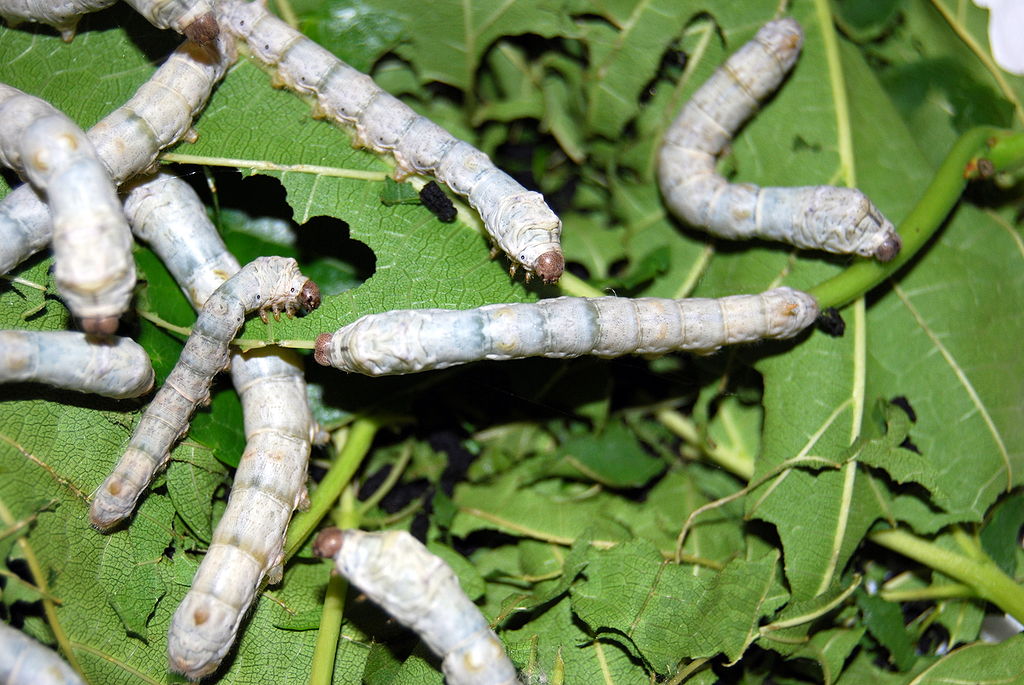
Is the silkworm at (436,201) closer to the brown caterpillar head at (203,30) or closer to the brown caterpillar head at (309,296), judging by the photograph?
the brown caterpillar head at (309,296)

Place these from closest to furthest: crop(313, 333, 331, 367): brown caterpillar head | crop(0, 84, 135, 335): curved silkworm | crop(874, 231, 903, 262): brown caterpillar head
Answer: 1. crop(0, 84, 135, 335): curved silkworm
2. crop(313, 333, 331, 367): brown caterpillar head
3. crop(874, 231, 903, 262): brown caterpillar head

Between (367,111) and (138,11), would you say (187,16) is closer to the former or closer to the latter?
(138,11)

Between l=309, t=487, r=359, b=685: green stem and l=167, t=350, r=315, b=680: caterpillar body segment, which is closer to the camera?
l=167, t=350, r=315, b=680: caterpillar body segment

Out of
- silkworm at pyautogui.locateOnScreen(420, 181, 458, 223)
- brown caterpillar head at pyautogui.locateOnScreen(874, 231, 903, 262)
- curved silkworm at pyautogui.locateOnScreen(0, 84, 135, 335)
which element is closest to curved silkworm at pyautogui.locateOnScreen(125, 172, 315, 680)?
curved silkworm at pyautogui.locateOnScreen(0, 84, 135, 335)

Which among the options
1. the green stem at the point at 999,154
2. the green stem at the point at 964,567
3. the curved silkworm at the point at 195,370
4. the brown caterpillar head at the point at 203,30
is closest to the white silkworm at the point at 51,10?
the brown caterpillar head at the point at 203,30

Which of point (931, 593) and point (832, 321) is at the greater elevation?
point (832, 321)

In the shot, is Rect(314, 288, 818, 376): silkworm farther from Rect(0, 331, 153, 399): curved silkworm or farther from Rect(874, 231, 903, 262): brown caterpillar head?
Rect(0, 331, 153, 399): curved silkworm

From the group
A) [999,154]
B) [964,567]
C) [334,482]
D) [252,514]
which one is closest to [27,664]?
[252,514]
